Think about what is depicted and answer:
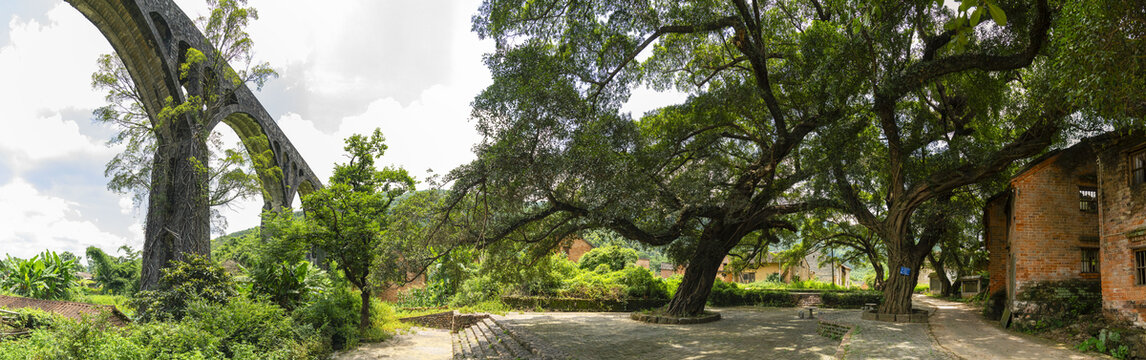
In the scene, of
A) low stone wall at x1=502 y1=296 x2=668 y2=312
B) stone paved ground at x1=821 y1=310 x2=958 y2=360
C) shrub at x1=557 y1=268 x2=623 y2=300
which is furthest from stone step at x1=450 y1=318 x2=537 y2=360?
stone paved ground at x1=821 y1=310 x2=958 y2=360

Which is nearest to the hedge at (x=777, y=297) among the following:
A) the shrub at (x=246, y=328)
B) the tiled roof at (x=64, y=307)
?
the shrub at (x=246, y=328)

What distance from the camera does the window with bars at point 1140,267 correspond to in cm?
919

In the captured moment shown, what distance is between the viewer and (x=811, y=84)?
36.8 feet

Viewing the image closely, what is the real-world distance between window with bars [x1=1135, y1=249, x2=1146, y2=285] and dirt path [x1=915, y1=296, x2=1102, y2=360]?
150cm

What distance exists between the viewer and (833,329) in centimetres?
1248

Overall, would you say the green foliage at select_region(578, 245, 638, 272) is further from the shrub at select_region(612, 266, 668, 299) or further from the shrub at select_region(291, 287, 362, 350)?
the shrub at select_region(291, 287, 362, 350)

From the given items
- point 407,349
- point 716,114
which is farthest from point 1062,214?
point 407,349

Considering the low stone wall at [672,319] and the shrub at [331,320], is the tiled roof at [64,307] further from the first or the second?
the low stone wall at [672,319]

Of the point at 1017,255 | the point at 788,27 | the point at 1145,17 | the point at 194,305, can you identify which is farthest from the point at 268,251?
the point at 1017,255

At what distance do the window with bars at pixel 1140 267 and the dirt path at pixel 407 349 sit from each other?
12.3m

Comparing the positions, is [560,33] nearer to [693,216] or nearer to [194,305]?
[693,216]

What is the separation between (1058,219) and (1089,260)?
3.53ft

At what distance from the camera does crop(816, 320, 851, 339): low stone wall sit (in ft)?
39.3

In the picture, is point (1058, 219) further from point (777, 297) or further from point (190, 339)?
point (190, 339)
